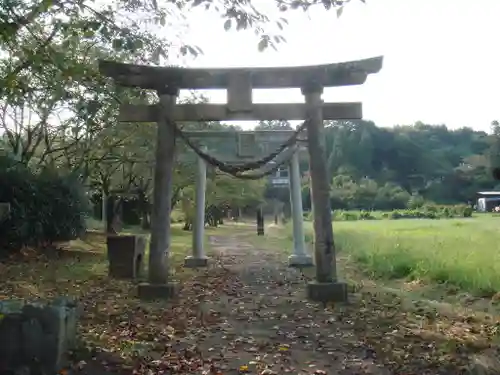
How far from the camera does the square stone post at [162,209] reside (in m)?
8.34

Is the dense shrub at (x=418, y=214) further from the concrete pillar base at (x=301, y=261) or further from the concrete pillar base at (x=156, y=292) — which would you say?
the concrete pillar base at (x=156, y=292)

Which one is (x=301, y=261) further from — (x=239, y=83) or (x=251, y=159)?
(x=239, y=83)

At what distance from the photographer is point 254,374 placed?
15.3ft

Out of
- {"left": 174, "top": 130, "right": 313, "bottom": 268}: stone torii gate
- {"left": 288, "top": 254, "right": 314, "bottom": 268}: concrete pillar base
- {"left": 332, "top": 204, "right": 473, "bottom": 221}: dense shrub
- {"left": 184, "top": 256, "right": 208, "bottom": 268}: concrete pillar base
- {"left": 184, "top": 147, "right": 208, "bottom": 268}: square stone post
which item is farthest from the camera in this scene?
{"left": 332, "top": 204, "right": 473, "bottom": 221}: dense shrub

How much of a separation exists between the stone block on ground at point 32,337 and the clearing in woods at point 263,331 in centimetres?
38

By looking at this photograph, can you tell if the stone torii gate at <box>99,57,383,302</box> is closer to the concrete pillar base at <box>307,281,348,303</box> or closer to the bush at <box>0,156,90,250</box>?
the concrete pillar base at <box>307,281,348,303</box>

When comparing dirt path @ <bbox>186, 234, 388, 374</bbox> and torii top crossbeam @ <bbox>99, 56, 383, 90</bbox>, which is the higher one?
torii top crossbeam @ <bbox>99, 56, 383, 90</bbox>

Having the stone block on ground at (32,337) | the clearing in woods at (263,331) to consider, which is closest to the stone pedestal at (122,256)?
the clearing in woods at (263,331)

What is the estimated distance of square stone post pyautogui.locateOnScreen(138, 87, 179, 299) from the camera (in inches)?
328

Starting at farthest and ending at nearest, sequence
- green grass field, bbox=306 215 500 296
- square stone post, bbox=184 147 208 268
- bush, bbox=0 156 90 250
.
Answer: square stone post, bbox=184 147 208 268, bush, bbox=0 156 90 250, green grass field, bbox=306 215 500 296

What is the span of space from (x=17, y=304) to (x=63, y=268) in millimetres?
7638

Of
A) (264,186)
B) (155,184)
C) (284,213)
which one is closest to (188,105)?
(155,184)

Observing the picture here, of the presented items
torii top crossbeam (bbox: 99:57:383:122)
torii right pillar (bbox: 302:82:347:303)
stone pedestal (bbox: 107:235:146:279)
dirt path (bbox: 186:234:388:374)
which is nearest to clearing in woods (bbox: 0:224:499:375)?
dirt path (bbox: 186:234:388:374)

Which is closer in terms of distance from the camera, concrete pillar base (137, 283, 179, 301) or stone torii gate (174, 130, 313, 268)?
concrete pillar base (137, 283, 179, 301)
